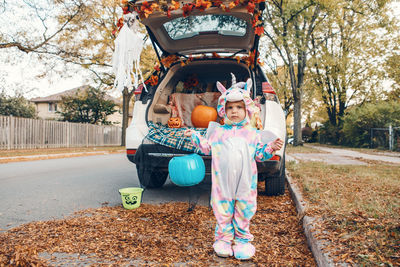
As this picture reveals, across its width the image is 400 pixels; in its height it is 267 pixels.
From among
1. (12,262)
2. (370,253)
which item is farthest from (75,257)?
(370,253)

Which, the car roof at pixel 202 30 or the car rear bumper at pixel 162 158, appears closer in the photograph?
the car rear bumper at pixel 162 158

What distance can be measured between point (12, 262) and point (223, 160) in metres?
1.74


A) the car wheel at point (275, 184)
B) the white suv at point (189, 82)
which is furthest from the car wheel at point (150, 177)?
the car wheel at point (275, 184)

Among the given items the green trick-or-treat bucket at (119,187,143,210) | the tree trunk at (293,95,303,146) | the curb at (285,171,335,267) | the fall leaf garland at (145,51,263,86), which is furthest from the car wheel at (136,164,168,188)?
the tree trunk at (293,95,303,146)

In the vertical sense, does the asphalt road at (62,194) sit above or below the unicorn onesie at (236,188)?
below

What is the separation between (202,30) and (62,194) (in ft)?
11.2

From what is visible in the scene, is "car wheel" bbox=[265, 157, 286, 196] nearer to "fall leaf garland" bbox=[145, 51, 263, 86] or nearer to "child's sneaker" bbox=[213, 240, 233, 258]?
"fall leaf garland" bbox=[145, 51, 263, 86]

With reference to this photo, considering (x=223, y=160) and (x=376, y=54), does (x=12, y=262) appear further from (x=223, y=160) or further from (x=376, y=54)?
(x=376, y=54)

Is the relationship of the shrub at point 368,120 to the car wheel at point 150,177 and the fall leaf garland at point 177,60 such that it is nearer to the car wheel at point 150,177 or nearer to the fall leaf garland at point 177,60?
the fall leaf garland at point 177,60

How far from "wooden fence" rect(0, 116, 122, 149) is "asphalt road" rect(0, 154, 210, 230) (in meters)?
9.23

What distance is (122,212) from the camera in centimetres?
375

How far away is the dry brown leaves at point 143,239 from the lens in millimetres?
2389

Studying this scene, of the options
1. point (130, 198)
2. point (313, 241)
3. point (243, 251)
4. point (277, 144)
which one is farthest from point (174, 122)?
point (313, 241)

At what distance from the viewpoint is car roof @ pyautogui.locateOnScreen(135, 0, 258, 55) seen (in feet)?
13.4
